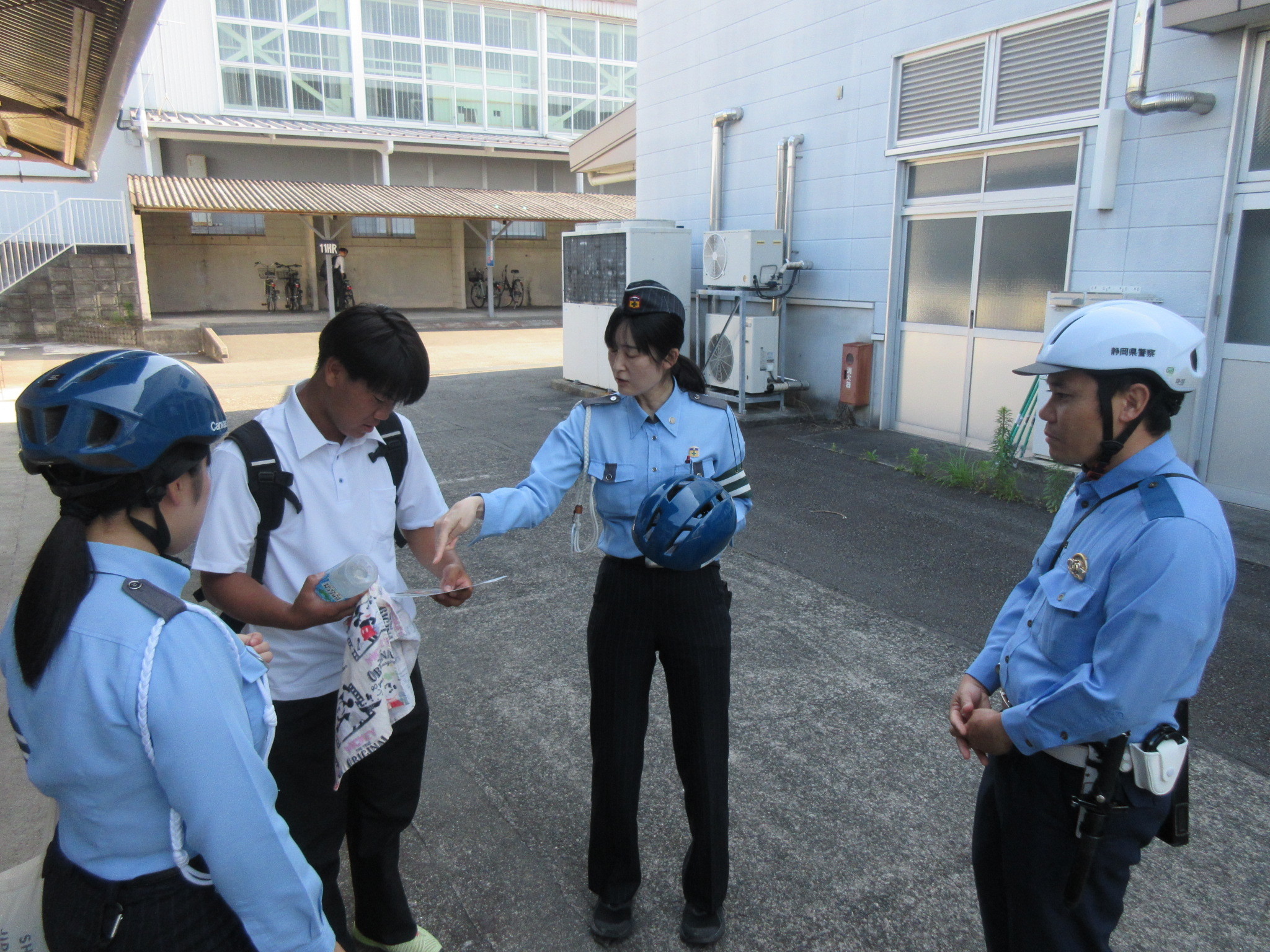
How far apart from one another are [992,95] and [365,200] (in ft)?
66.3

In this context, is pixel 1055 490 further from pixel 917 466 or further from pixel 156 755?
pixel 156 755

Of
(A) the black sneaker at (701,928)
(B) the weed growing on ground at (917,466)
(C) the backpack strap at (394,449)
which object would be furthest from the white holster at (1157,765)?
(B) the weed growing on ground at (917,466)

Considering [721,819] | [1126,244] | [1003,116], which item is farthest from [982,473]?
[721,819]

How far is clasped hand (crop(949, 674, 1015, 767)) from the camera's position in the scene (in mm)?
1862

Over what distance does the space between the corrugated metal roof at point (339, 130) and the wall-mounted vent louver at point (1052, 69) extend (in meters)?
23.7

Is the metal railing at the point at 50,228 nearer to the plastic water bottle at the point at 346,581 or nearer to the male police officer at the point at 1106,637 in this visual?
the plastic water bottle at the point at 346,581

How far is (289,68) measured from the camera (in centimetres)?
2769

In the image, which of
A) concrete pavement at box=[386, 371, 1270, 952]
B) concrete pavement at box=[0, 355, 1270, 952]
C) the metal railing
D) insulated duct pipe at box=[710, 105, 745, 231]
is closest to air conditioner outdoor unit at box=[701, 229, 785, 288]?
insulated duct pipe at box=[710, 105, 745, 231]

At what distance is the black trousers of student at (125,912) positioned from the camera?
1294 mm

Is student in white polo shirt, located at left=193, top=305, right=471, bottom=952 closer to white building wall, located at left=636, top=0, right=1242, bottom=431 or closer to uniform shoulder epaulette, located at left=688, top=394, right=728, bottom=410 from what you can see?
uniform shoulder epaulette, located at left=688, top=394, right=728, bottom=410

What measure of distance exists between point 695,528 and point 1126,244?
22.2ft

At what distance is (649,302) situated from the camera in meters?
2.46

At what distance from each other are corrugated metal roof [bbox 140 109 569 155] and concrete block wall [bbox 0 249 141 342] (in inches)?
287

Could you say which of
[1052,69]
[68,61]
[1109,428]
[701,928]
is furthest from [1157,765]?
[1052,69]
